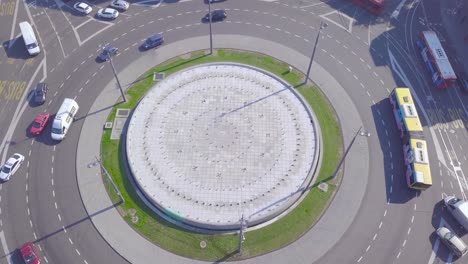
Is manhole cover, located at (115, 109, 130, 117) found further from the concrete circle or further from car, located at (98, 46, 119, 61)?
car, located at (98, 46, 119, 61)

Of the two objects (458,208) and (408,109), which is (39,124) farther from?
(458,208)

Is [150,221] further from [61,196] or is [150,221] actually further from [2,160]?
[2,160]

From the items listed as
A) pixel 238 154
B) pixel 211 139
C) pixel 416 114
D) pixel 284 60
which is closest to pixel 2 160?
pixel 211 139

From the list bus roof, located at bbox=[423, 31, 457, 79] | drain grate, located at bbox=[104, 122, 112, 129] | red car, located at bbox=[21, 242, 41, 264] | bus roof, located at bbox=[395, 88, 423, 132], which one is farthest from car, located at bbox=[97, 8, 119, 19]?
bus roof, located at bbox=[423, 31, 457, 79]

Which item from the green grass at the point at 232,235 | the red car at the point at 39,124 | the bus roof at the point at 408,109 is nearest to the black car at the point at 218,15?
the green grass at the point at 232,235

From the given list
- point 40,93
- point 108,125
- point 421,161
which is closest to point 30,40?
point 40,93

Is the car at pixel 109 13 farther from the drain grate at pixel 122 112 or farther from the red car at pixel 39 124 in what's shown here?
the red car at pixel 39 124
